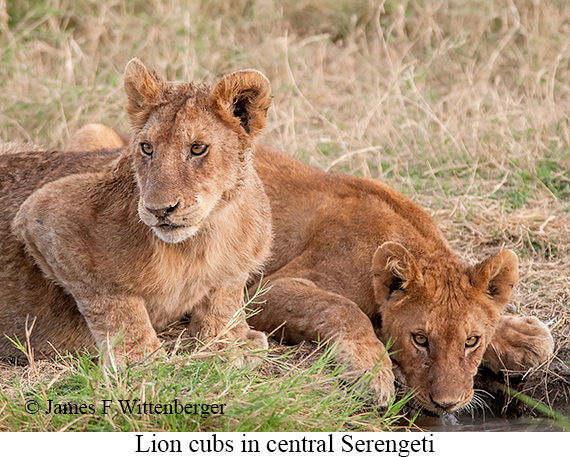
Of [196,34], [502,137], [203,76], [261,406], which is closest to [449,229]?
[502,137]

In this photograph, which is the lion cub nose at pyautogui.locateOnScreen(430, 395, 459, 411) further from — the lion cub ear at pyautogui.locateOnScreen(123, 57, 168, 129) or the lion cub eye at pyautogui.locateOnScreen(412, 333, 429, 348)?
the lion cub ear at pyautogui.locateOnScreen(123, 57, 168, 129)

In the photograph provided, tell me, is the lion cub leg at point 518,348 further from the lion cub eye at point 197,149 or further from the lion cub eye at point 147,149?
the lion cub eye at point 147,149

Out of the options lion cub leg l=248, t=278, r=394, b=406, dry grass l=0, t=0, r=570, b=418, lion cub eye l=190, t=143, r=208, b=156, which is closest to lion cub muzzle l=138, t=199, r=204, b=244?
lion cub eye l=190, t=143, r=208, b=156

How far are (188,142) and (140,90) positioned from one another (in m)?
0.44

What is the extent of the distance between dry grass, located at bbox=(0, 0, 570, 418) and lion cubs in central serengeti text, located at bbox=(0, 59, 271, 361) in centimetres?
239

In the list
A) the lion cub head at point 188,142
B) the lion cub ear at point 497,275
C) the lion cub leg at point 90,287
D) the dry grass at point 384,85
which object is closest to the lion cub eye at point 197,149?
the lion cub head at point 188,142

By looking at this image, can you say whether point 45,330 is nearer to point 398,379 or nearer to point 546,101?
point 398,379

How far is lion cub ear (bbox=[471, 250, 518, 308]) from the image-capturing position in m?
5.40

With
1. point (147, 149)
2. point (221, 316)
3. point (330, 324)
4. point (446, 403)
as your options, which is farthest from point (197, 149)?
point (446, 403)

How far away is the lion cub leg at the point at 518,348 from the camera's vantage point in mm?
5777

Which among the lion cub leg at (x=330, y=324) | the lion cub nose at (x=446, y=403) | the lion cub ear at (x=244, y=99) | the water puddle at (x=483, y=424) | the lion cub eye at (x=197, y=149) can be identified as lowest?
the water puddle at (x=483, y=424)

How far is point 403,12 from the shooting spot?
11.1m

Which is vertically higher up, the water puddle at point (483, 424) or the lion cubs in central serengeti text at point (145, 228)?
the lion cubs in central serengeti text at point (145, 228)

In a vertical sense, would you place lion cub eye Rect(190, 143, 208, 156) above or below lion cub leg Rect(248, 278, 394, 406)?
above
